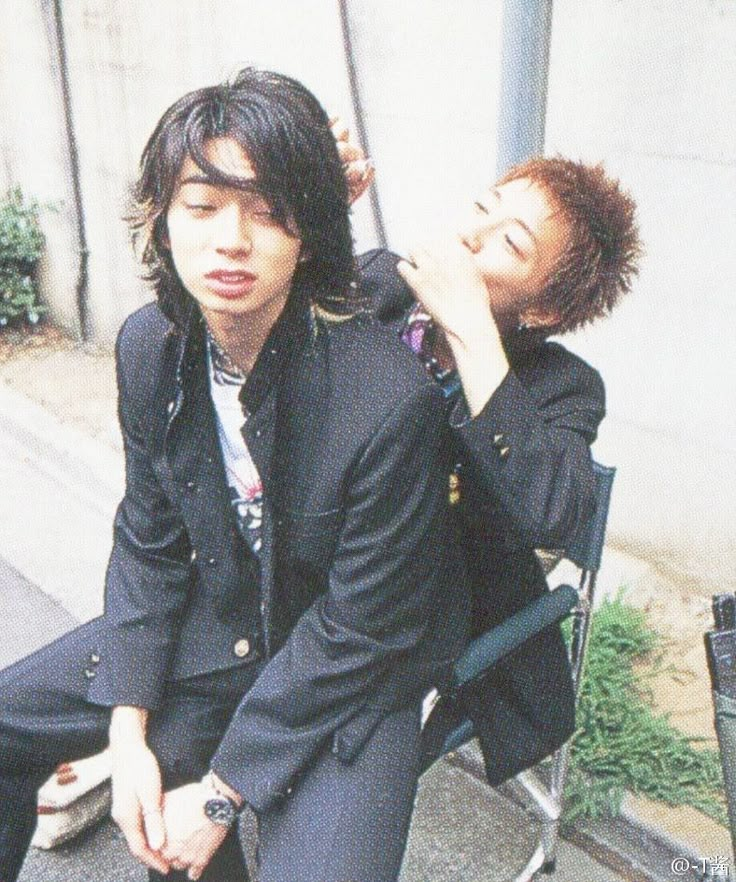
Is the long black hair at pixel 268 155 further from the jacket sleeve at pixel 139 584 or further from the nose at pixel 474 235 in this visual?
the jacket sleeve at pixel 139 584

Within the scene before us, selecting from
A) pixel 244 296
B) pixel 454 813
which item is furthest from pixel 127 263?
pixel 244 296

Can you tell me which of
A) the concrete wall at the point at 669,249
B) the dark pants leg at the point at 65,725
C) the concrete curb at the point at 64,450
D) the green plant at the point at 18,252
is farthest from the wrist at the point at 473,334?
the green plant at the point at 18,252

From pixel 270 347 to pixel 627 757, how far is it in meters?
1.53

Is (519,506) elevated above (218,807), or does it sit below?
above

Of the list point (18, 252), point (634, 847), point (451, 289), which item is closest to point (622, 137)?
point (451, 289)

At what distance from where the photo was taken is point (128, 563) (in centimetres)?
204

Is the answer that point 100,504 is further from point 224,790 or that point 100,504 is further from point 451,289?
point 451,289

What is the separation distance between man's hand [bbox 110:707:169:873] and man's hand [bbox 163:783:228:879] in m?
0.02

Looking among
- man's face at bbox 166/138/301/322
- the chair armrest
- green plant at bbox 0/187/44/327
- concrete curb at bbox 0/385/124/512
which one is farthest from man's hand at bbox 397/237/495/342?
green plant at bbox 0/187/44/327

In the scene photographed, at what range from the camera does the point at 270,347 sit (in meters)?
1.75

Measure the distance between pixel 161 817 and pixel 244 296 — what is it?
0.90 meters

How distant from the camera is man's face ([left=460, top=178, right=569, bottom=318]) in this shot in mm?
1784

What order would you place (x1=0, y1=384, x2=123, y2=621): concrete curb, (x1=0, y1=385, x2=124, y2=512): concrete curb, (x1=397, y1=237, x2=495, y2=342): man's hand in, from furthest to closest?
(x1=0, y1=385, x2=124, y2=512): concrete curb < (x1=0, y1=384, x2=123, y2=621): concrete curb < (x1=397, y1=237, x2=495, y2=342): man's hand

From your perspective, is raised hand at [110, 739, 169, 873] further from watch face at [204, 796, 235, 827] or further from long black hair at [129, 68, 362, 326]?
long black hair at [129, 68, 362, 326]
